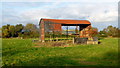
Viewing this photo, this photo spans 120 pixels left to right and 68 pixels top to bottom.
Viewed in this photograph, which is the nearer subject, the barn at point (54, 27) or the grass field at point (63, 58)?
the grass field at point (63, 58)

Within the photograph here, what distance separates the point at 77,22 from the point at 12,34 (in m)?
27.5

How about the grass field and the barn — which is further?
the barn

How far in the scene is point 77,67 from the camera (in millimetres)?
5230

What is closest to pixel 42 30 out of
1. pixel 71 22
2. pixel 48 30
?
pixel 48 30

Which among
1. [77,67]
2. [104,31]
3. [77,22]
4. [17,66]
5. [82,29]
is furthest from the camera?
[104,31]

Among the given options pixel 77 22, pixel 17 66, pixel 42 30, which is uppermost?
pixel 77 22

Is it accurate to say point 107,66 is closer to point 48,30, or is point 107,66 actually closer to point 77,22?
point 48,30

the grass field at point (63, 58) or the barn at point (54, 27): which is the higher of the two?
the barn at point (54, 27)

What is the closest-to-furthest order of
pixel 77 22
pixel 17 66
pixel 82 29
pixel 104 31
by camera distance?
pixel 17 66 < pixel 77 22 < pixel 82 29 < pixel 104 31

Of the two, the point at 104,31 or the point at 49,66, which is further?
the point at 104,31

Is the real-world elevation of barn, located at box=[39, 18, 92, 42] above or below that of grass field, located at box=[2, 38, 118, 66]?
above

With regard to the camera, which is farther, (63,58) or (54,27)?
(54,27)

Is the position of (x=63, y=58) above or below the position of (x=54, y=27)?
below

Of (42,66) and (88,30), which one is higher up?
(88,30)
